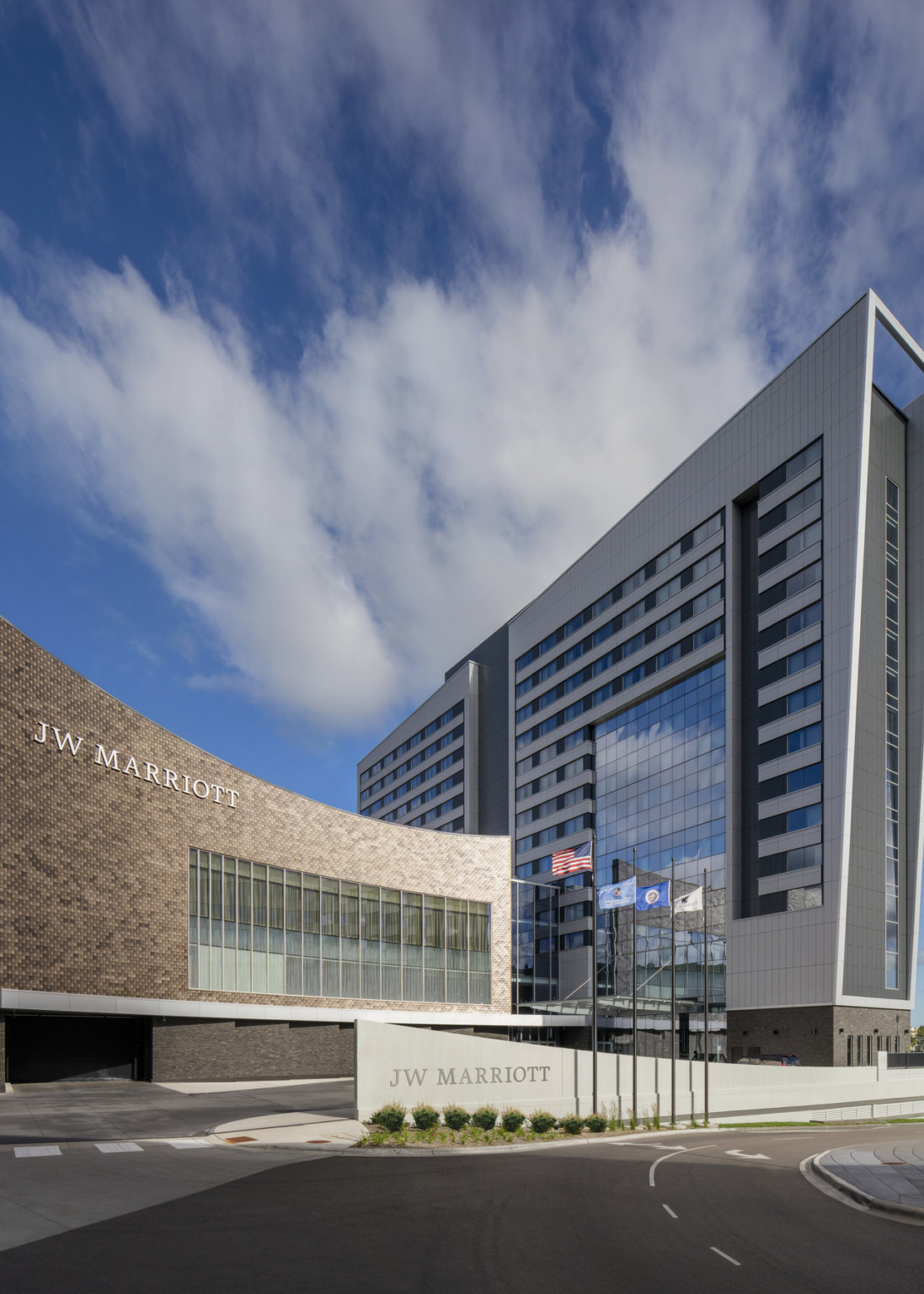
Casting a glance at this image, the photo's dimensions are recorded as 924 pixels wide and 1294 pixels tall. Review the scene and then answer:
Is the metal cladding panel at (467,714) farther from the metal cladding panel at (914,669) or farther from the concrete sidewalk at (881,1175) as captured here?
the concrete sidewalk at (881,1175)

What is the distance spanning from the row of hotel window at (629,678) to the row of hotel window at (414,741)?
1746cm

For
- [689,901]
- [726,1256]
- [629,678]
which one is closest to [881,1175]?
[726,1256]

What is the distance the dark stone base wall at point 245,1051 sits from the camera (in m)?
46.3

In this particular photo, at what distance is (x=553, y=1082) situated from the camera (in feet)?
123

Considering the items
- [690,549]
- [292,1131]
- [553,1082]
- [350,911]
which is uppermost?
[690,549]

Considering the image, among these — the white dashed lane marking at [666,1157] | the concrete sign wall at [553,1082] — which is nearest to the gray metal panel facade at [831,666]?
the concrete sign wall at [553,1082]

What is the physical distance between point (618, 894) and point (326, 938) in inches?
789

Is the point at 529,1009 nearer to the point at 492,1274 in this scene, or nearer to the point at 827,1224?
the point at 827,1224


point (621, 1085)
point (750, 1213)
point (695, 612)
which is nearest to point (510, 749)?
point (695, 612)

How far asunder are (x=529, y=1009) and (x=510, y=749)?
41264 millimetres

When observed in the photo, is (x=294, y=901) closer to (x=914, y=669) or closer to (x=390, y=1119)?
(x=390, y=1119)

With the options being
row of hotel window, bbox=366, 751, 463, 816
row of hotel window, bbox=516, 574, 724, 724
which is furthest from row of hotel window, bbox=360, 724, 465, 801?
row of hotel window, bbox=516, 574, 724, 724

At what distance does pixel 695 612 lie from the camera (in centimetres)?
7831

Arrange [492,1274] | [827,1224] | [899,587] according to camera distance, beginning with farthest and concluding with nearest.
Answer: [899,587] < [827,1224] < [492,1274]
